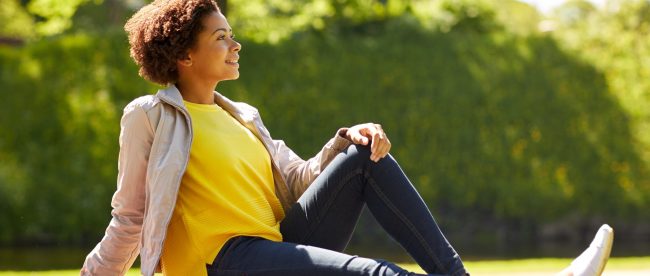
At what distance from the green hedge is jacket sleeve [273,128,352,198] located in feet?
25.6

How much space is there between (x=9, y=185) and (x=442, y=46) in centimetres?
521

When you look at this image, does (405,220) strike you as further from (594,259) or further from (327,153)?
(594,259)

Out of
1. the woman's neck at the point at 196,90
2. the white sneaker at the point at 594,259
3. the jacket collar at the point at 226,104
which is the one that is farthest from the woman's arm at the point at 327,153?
the white sneaker at the point at 594,259

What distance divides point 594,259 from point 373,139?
2.26 feet

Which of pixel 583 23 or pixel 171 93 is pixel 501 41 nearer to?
pixel 583 23

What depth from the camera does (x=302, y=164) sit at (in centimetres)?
314

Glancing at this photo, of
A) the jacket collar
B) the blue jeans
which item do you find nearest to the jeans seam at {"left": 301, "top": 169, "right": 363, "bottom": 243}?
the blue jeans

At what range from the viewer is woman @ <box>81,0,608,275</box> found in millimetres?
2670

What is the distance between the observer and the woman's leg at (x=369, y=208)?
2676 mm

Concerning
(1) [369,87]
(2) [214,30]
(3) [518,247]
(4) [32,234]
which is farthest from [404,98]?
A: (2) [214,30]

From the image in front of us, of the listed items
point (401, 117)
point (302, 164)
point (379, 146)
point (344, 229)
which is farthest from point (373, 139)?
point (401, 117)

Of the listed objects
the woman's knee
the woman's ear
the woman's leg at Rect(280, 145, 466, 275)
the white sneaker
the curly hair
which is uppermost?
the curly hair

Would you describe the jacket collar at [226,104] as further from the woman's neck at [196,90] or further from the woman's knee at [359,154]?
the woman's knee at [359,154]

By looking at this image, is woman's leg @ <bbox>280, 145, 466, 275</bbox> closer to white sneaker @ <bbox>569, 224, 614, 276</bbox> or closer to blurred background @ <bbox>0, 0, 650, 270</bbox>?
white sneaker @ <bbox>569, 224, 614, 276</bbox>
